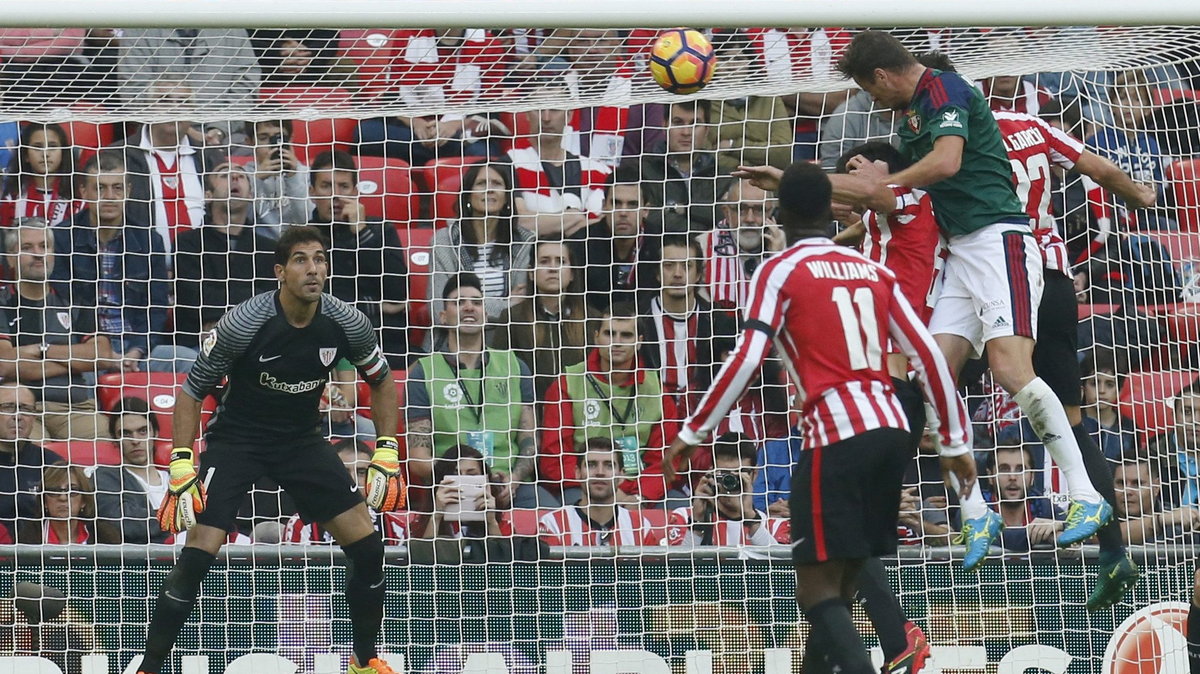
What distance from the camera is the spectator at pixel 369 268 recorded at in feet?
27.2

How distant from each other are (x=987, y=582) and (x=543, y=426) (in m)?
2.34

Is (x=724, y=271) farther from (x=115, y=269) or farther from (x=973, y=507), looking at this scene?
(x=115, y=269)

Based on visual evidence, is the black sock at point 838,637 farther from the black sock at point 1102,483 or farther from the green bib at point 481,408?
the green bib at point 481,408

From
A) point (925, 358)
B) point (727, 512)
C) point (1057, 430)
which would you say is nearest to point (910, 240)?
point (1057, 430)

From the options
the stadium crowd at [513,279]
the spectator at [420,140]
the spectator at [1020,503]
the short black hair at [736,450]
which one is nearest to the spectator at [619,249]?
the stadium crowd at [513,279]

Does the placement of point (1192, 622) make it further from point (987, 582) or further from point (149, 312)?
point (149, 312)

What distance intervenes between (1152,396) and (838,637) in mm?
3493

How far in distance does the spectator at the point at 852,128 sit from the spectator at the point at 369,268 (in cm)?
234

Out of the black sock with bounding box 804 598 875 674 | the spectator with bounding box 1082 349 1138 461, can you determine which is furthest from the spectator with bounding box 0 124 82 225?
the spectator with bounding box 1082 349 1138 461

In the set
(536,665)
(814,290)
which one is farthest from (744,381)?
(536,665)

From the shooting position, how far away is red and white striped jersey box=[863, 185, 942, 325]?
657cm

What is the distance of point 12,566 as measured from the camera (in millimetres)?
7539

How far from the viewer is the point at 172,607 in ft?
21.8

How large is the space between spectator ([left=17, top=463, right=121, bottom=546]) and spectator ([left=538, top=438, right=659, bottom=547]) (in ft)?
7.35
